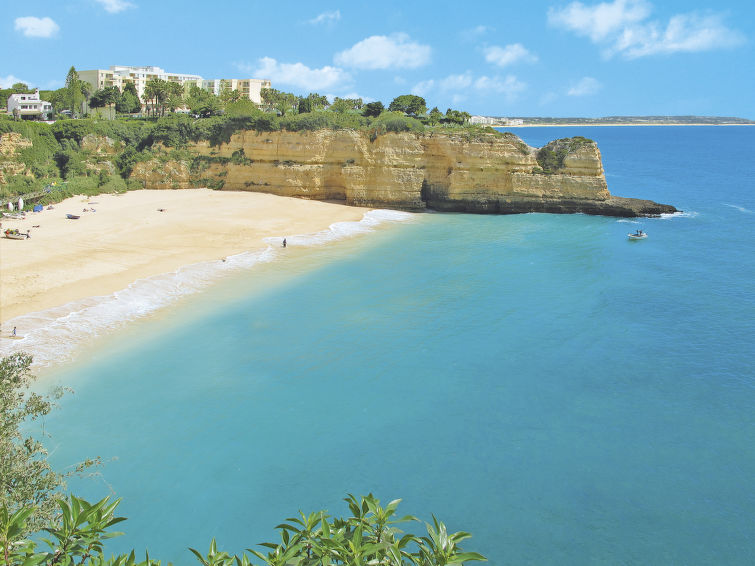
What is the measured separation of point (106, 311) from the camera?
2394 cm

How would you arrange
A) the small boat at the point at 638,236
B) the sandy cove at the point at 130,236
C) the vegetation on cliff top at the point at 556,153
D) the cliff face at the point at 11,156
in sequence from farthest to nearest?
the vegetation on cliff top at the point at 556,153 → the cliff face at the point at 11,156 → the small boat at the point at 638,236 → the sandy cove at the point at 130,236

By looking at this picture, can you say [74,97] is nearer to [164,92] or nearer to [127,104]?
[127,104]

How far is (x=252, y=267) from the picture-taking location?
103ft

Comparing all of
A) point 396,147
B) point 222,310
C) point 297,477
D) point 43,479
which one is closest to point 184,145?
point 396,147

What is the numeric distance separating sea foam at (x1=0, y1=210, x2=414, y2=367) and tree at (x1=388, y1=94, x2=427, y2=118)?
3530 cm

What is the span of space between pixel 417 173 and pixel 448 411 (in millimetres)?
33523

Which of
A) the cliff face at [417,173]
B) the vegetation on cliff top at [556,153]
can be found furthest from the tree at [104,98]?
the vegetation on cliff top at [556,153]

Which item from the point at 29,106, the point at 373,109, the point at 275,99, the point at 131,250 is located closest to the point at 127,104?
the point at 29,106

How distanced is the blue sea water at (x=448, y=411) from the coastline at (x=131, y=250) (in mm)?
2028

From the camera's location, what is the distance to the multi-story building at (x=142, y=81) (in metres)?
96.6

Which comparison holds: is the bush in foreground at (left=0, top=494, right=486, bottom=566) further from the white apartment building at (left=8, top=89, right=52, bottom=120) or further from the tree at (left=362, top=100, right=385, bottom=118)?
the white apartment building at (left=8, top=89, right=52, bottom=120)

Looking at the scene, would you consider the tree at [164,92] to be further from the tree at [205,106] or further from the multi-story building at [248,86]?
the multi-story building at [248,86]

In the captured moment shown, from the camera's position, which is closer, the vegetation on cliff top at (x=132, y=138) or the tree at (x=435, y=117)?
the vegetation on cliff top at (x=132, y=138)

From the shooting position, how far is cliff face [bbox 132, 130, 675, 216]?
45.8m
